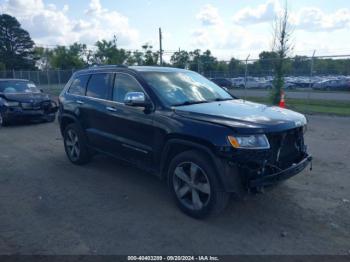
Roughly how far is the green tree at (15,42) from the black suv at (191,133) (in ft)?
222

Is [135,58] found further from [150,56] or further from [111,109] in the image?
[111,109]

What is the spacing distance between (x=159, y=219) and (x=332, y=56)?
1402 centimetres

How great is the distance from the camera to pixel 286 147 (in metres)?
3.96

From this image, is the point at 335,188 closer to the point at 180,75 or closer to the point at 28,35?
the point at 180,75

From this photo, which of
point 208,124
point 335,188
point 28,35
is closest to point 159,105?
point 208,124

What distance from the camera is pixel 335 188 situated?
485cm

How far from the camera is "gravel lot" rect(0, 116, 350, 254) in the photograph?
336cm

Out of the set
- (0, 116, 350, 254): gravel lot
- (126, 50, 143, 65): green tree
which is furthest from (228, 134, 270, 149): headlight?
(126, 50, 143, 65): green tree

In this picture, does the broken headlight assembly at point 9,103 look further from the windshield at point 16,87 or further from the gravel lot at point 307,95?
the gravel lot at point 307,95

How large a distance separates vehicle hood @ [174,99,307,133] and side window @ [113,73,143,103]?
2.92ft

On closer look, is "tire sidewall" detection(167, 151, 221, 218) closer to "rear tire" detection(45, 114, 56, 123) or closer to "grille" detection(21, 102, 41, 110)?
"grille" detection(21, 102, 41, 110)

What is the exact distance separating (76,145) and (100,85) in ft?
4.55

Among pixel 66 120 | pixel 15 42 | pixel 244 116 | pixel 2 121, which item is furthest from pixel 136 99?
pixel 15 42

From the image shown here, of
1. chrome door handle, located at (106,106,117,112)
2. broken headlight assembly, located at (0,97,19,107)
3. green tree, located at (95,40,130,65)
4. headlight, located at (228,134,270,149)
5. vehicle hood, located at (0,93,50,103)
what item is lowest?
broken headlight assembly, located at (0,97,19,107)
